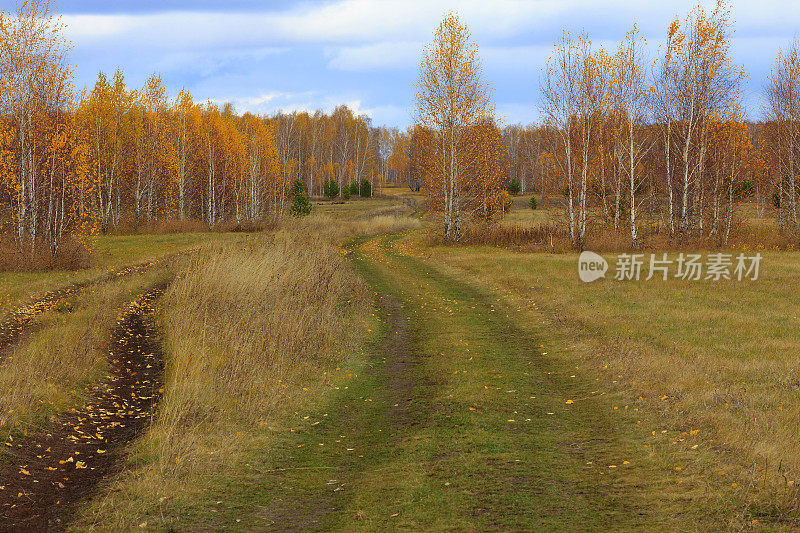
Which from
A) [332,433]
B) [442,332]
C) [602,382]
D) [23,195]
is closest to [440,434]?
[332,433]

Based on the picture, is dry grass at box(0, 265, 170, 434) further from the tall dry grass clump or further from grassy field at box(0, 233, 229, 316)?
grassy field at box(0, 233, 229, 316)

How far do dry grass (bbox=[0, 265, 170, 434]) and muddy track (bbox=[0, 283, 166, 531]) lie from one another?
27 cm

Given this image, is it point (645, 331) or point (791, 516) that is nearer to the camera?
point (791, 516)

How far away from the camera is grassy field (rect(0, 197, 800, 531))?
256 inches

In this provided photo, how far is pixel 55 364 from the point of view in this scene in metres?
10.9

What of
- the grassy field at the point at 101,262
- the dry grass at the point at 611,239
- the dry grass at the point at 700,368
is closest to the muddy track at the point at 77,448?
the grassy field at the point at 101,262

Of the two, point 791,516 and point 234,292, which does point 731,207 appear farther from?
point 791,516

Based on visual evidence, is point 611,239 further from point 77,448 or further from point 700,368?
point 77,448

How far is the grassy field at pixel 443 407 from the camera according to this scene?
6496 millimetres

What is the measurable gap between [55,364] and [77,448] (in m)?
3.05

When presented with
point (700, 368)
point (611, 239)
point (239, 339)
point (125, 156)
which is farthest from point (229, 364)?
point (125, 156)

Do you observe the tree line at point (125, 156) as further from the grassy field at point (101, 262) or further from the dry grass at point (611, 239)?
the dry grass at point (611, 239)

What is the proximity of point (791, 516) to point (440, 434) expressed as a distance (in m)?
4.37

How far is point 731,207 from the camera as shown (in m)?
35.8
